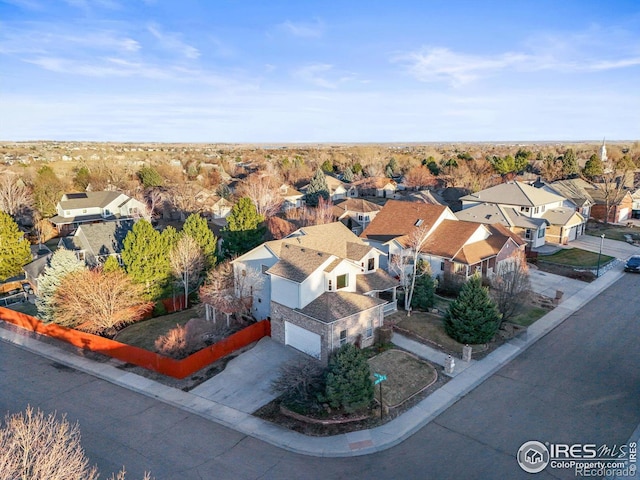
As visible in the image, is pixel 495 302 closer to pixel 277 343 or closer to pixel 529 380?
pixel 529 380

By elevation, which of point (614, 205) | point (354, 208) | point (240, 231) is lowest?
point (354, 208)

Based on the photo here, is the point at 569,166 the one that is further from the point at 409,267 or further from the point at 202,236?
the point at 202,236

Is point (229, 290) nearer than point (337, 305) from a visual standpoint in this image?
No

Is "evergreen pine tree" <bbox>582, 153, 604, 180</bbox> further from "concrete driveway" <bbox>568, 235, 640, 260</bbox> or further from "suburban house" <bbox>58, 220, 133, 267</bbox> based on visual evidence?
"suburban house" <bbox>58, 220, 133, 267</bbox>

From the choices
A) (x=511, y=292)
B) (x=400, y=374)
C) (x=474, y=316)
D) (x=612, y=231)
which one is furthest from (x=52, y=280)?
(x=612, y=231)

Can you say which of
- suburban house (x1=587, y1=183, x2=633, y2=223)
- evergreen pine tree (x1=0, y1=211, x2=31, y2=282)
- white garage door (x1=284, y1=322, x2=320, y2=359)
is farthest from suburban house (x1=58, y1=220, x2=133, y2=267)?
suburban house (x1=587, y1=183, x2=633, y2=223)

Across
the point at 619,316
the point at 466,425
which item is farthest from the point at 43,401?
the point at 619,316
